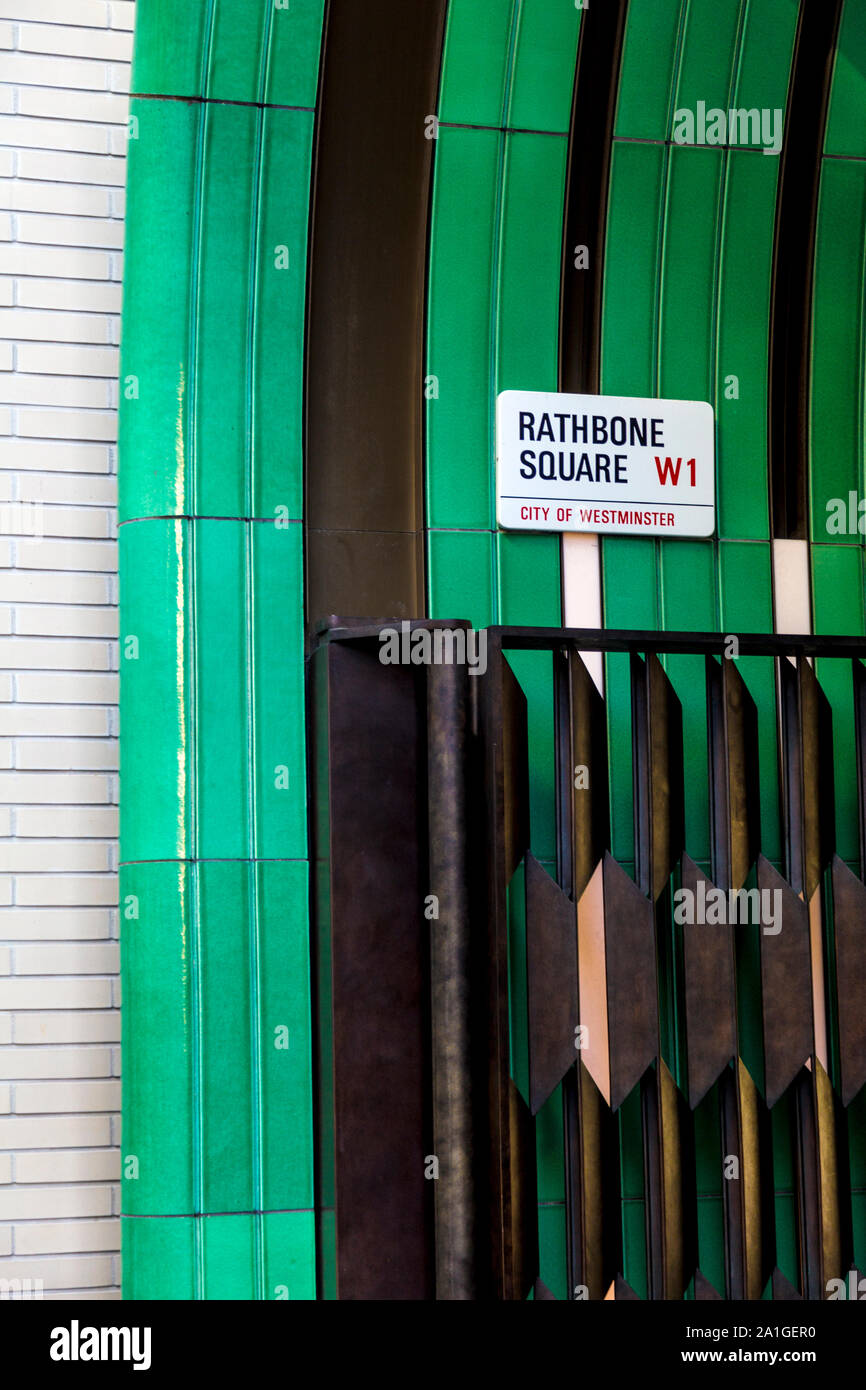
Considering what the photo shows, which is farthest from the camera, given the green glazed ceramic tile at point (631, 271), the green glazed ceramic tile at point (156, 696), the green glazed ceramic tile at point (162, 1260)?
the green glazed ceramic tile at point (631, 271)

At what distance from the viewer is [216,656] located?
11.0ft

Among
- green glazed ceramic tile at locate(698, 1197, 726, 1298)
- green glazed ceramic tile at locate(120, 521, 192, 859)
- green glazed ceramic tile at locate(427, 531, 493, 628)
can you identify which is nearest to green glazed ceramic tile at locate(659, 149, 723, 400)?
green glazed ceramic tile at locate(427, 531, 493, 628)

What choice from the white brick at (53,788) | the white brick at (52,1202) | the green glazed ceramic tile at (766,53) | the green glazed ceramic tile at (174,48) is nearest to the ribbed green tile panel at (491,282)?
the green glazed ceramic tile at (766,53)

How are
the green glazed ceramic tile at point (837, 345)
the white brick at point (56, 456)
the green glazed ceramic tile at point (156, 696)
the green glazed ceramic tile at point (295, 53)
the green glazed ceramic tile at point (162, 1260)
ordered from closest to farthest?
1. the green glazed ceramic tile at point (162, 1260)
2. the green glazed ceramic tile at point (156, 696)
3. the green glazed ceramic tile at point (295, 53)
4. the white brick at point (56, 456)
5. the green glazed ceramic tile at point (837, 345)

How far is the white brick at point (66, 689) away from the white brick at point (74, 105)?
1.29 meters

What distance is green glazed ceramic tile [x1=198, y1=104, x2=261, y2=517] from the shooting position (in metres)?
3.40

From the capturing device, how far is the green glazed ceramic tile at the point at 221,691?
3.33 m

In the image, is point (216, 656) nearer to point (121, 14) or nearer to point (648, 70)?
point (121, 14)

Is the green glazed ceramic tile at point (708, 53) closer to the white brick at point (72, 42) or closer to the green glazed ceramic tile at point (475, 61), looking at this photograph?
the green glazed ceramic tile at point (475, 61)

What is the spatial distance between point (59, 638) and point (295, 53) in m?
1.40

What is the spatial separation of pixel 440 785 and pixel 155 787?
61 centimetres

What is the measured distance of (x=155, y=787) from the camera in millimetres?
3320
